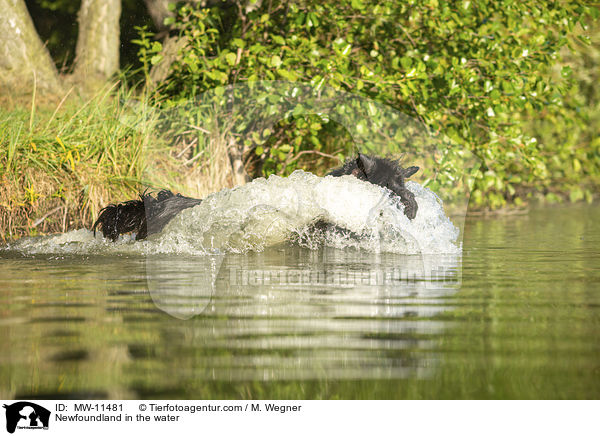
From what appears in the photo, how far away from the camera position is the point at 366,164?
7055 millimetres

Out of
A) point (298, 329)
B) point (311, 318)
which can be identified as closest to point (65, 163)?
point (311, 318)

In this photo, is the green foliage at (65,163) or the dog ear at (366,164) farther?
the green foliage at (65,163)

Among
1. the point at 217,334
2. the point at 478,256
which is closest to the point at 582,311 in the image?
the point at 217,334

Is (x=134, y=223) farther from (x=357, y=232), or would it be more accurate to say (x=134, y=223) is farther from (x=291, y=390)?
(x=291, y=390)

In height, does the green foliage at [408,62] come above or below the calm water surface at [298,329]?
above

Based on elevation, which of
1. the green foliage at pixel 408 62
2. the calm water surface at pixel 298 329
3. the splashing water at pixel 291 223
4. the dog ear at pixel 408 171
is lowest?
the calm water surface at pixel 298 329

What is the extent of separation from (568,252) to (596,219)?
5052 mm

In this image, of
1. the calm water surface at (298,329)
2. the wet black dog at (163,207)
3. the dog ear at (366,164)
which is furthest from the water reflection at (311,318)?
the dog ear at (366,164)

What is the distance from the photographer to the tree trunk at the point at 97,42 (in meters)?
10.6

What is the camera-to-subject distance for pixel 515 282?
16.6 ft
